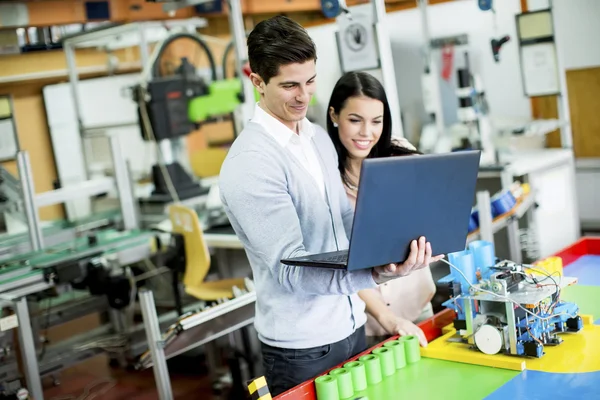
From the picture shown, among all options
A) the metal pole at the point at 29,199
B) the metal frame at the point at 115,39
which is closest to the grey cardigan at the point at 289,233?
the metal pole at the point at 29,199

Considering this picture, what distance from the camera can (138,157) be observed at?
23.0 feet

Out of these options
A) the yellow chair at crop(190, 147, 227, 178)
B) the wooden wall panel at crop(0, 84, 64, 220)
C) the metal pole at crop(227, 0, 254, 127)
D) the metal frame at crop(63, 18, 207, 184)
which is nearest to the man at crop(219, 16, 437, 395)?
the metal pole at crop(227, 0, 254, 127)

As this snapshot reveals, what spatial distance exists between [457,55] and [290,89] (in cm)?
415

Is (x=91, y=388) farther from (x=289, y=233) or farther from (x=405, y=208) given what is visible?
(x=405, y=208)

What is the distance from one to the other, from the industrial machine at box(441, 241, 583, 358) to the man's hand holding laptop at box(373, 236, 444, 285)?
323mm

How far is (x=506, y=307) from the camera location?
186 centimetres

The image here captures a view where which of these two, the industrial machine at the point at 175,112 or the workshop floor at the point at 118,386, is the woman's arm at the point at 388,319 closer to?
the workshop floor at the point at 118,386

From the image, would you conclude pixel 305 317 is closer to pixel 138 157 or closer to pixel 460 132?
pixel 460 132

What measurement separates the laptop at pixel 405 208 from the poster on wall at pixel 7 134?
17.4 feet

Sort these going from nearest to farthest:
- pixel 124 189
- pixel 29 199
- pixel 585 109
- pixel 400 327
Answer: pixel 400 327 → pixel 29 199 → pixel 124 189 → pixel 585 109

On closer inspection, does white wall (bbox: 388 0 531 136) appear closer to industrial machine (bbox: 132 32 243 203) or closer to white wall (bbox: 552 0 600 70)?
white wall (bbox: 552 0 600 70)

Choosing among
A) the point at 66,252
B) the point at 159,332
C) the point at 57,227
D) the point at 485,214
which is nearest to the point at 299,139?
the point at 159,332

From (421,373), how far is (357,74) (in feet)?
2.90

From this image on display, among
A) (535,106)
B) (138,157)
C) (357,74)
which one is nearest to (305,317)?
(357,74)
